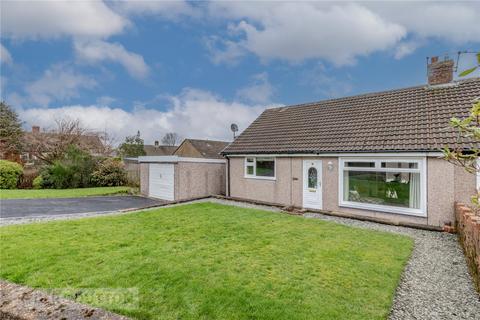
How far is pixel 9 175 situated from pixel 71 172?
4.77 meters

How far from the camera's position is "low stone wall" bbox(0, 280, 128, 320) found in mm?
3621

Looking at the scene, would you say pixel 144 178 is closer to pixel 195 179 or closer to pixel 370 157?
pixel 195 179

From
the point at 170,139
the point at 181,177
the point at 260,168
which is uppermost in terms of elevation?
the point at 170,139

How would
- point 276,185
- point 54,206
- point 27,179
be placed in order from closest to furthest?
point 54,206
point 276,185
point 27,179

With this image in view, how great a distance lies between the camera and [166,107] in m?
28.0

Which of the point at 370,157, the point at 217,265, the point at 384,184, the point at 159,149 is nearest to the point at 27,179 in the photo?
the point at 217,265

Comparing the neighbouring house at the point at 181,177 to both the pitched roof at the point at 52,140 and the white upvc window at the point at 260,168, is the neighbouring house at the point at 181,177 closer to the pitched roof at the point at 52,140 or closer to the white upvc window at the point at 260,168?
the white upvc window at the point at 260,168

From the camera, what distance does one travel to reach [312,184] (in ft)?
40.6

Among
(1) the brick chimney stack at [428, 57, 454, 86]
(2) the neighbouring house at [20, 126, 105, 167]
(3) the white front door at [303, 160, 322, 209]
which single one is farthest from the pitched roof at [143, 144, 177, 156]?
(1) the brick chimney stack at [428, 57, 454, 86]

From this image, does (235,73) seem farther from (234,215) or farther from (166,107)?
(234,215)

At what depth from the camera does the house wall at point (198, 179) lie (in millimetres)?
15391

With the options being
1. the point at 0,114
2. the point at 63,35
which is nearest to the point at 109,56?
the point at 63,35

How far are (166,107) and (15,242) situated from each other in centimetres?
2250

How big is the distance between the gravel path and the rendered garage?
1133 cm
